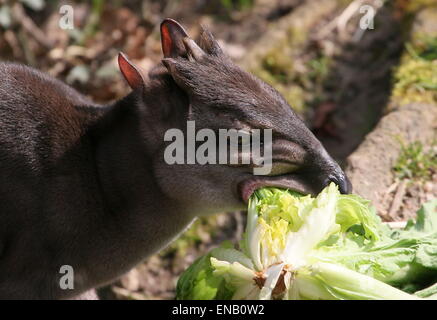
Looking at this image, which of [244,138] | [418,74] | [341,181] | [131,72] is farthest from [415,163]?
[131,72]

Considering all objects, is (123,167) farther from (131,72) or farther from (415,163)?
(415,163)

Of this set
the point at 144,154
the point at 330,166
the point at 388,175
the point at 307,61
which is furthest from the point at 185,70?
the point at 307,61

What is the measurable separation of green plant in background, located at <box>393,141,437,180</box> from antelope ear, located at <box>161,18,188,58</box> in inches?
76.7

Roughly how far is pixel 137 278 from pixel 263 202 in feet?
9.06

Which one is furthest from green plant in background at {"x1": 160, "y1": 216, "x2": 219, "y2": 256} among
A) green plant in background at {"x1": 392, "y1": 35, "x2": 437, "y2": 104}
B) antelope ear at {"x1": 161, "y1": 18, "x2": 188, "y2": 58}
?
antelope ear at {"x1": 161, "y1": 18, "x2": 188, "y2": 58}

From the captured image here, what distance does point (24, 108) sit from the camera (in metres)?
4.72

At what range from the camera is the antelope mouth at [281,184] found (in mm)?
4305

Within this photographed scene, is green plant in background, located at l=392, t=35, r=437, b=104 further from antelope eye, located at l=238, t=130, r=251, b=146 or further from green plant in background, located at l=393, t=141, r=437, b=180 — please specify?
antelope eye, located at l=238, t=130, r=251, b=146

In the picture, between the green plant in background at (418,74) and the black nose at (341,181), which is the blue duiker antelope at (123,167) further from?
the green plant in background at (418,74)

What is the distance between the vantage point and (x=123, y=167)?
475cm

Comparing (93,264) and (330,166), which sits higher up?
(330,166)

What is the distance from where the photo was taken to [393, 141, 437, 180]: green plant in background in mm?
5594

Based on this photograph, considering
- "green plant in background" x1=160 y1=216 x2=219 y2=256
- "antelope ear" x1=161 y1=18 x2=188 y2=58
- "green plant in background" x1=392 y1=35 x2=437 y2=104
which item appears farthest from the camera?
"green plant in background" x1=160 y1=216 x2=219 y2=256
